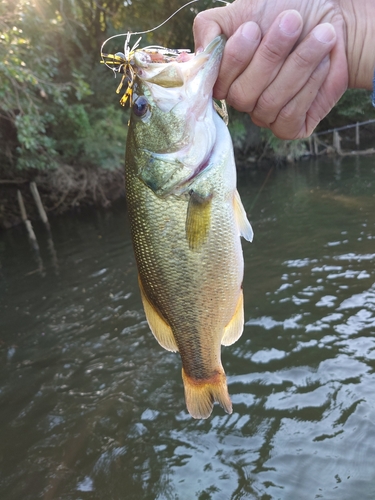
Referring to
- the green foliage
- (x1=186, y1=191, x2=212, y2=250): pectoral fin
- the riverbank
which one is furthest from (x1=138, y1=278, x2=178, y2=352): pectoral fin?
the riverbank

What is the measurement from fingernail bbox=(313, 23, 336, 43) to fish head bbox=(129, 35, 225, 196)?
13.8 inches

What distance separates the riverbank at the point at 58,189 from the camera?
15.4 m

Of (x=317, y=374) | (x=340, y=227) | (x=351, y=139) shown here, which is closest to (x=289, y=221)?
(x=340, y=227)

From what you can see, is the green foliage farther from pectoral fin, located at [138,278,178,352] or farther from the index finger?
pectoral fin, located at [138,278,178,352]

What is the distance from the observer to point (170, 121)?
5.51 feet

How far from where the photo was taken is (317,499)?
3287 millimetres

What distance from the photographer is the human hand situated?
4.89 feet

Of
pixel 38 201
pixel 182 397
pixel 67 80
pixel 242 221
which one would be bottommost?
pixel 182 397

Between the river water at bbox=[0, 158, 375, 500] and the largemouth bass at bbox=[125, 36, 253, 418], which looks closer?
the largemouth bass at bbox=[125, 36, 253, 418]

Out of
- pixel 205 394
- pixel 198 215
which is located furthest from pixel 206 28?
pixel 205 394

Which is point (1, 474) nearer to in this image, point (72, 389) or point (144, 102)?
point (72, 389)

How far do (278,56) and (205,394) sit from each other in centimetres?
158

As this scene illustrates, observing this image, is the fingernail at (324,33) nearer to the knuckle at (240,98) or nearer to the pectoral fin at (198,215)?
the knuckle at (240,98)

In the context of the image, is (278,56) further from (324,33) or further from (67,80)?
(67,80)
